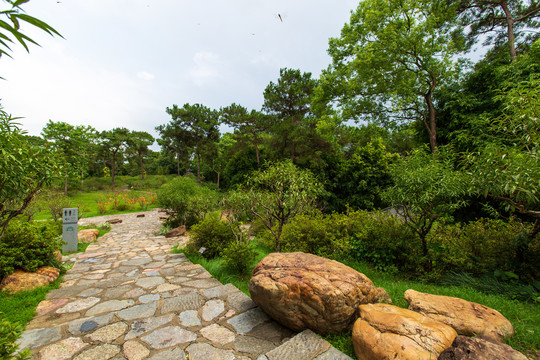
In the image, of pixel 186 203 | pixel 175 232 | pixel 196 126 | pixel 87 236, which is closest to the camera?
pixel 87 236

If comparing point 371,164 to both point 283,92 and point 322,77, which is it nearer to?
point 322,77

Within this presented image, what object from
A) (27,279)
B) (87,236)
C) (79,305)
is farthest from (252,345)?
(87,236)

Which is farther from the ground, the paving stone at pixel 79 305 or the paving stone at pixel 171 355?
the paving stone at pixel 171 355

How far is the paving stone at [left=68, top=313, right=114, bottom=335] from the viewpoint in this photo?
238 cm

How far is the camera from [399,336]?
1818 millimetres

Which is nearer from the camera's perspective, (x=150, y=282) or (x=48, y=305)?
(x=48, y=305)

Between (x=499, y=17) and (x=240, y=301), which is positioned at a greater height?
(x=499, y=17)

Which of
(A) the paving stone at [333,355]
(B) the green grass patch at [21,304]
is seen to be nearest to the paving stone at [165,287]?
(B) the green grass patch at [21,304]

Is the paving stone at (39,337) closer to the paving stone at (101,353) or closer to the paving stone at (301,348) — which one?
the paving stone at (101,353)

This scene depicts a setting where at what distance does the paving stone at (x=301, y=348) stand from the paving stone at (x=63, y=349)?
1822 millimetres

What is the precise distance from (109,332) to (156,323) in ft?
1.49

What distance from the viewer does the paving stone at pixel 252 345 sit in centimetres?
211

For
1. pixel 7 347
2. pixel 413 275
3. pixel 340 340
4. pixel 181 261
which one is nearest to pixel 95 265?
pixel 181 261

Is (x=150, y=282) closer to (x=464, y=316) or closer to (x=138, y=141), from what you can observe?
(x=464, y=316)
